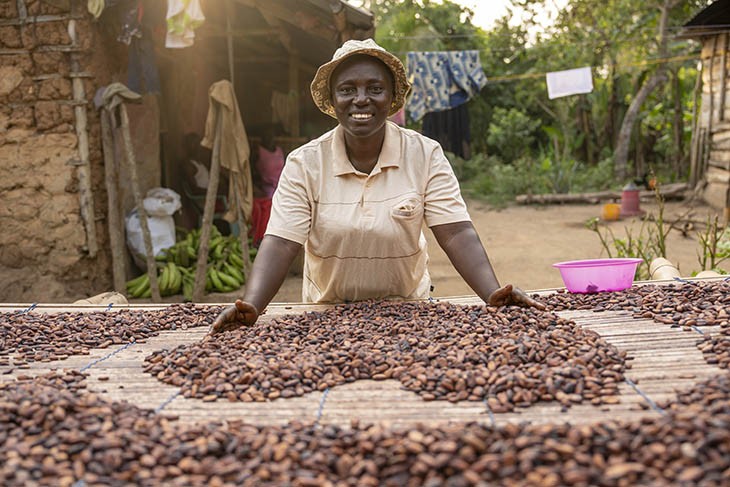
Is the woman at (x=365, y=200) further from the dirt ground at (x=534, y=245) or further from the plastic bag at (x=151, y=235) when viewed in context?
the plastic bag at (x=151, y=235)

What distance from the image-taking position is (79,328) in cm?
247

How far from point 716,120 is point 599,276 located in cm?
1008

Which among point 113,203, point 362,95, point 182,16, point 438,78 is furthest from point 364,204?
point 438,78

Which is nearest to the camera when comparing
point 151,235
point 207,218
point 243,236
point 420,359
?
point 420,359

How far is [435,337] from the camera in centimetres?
216

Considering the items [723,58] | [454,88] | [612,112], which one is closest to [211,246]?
[454,88]

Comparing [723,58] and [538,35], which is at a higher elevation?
[538,35]

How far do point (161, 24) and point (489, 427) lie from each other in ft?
18.7

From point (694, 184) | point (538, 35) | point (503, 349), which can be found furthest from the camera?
point (538, 35)

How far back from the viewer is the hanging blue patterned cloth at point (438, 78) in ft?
31.8

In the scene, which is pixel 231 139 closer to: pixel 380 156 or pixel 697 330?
pixel 380 156

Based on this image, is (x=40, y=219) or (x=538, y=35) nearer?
(x=40, y=219)

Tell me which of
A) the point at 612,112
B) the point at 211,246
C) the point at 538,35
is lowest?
the point at 211,246

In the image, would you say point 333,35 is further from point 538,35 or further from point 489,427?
point 538,35
